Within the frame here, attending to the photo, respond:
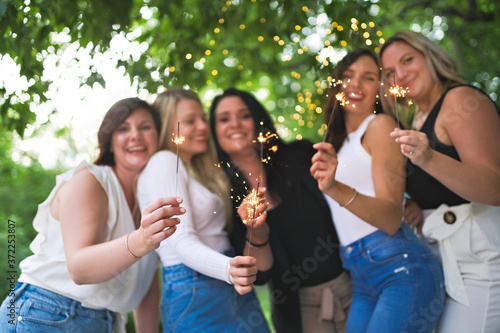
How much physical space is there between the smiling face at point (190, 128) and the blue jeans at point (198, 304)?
0.71 meters

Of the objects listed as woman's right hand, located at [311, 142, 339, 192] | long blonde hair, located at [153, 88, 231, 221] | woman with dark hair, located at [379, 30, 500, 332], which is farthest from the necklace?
long blonde hair, located at [153, 88, 231, 221]

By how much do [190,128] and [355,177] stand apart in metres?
1.01

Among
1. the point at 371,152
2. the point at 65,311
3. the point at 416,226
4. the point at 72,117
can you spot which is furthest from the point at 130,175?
the point at 416,226

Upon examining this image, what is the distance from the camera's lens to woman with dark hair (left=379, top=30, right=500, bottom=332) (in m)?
2.00

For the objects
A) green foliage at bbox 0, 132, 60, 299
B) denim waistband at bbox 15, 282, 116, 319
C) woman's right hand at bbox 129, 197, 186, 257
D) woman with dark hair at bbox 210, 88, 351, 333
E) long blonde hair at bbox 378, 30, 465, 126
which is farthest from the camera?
green foliage at bbox 0, 132, 60, 299

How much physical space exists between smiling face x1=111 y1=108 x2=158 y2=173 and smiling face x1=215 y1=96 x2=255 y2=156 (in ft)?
1.83

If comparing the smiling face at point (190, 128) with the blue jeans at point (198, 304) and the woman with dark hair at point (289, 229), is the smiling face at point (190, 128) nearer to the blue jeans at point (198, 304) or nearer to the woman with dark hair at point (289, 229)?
the woman with dark hair at point (289, 229)

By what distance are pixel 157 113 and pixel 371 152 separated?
4.12ft

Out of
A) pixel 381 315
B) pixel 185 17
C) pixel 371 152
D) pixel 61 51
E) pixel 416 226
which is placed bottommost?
pixel 381 315

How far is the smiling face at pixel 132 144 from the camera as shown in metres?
2.43

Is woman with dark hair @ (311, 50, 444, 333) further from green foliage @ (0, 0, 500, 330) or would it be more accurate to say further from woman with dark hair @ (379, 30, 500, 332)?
green foliage @ (0, 0, 500, 330)

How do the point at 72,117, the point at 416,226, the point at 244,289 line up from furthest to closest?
the point at 72,117 < the point at 416,226 < the point at 244,289

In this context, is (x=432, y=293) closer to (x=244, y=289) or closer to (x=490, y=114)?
(x=490, y=114)

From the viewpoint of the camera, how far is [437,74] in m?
2.44
